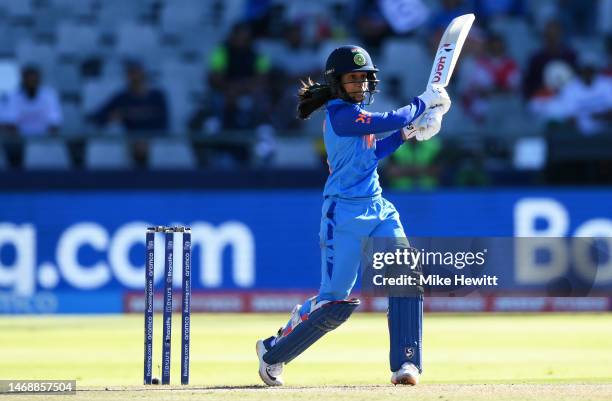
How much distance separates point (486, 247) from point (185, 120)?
8.84 meters

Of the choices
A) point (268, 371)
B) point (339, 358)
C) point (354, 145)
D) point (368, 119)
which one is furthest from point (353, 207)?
point (339, 358)

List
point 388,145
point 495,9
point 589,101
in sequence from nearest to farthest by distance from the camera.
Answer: point 388,145 < point 589,101 < point 495,9

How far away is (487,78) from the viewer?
1602cm

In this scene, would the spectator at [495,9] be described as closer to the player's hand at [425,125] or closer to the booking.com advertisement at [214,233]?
the booking.com advertisement at [214,233]

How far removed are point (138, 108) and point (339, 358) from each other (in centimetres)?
626

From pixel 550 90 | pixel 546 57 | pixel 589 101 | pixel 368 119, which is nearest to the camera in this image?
pixel 368 119

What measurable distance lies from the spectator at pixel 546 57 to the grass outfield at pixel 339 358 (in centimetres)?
313

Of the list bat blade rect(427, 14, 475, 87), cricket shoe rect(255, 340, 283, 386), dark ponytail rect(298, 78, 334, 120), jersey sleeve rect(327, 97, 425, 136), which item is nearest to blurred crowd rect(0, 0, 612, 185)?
bat blade rect(427, 14, 475, 87)

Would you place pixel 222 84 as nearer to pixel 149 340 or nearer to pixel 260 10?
pixel 260 10

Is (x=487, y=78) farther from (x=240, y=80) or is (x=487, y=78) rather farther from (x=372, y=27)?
(x=240, y=80)

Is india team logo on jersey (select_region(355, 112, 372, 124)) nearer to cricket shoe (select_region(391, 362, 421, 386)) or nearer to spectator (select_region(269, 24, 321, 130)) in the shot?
cricket shoe (select_region(391, 362, 421, 386))

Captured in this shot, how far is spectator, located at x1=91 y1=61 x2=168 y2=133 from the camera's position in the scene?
15117 mm

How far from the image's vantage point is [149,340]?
7289 mm

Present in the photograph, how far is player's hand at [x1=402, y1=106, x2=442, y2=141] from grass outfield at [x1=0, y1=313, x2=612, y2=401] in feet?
4.39
